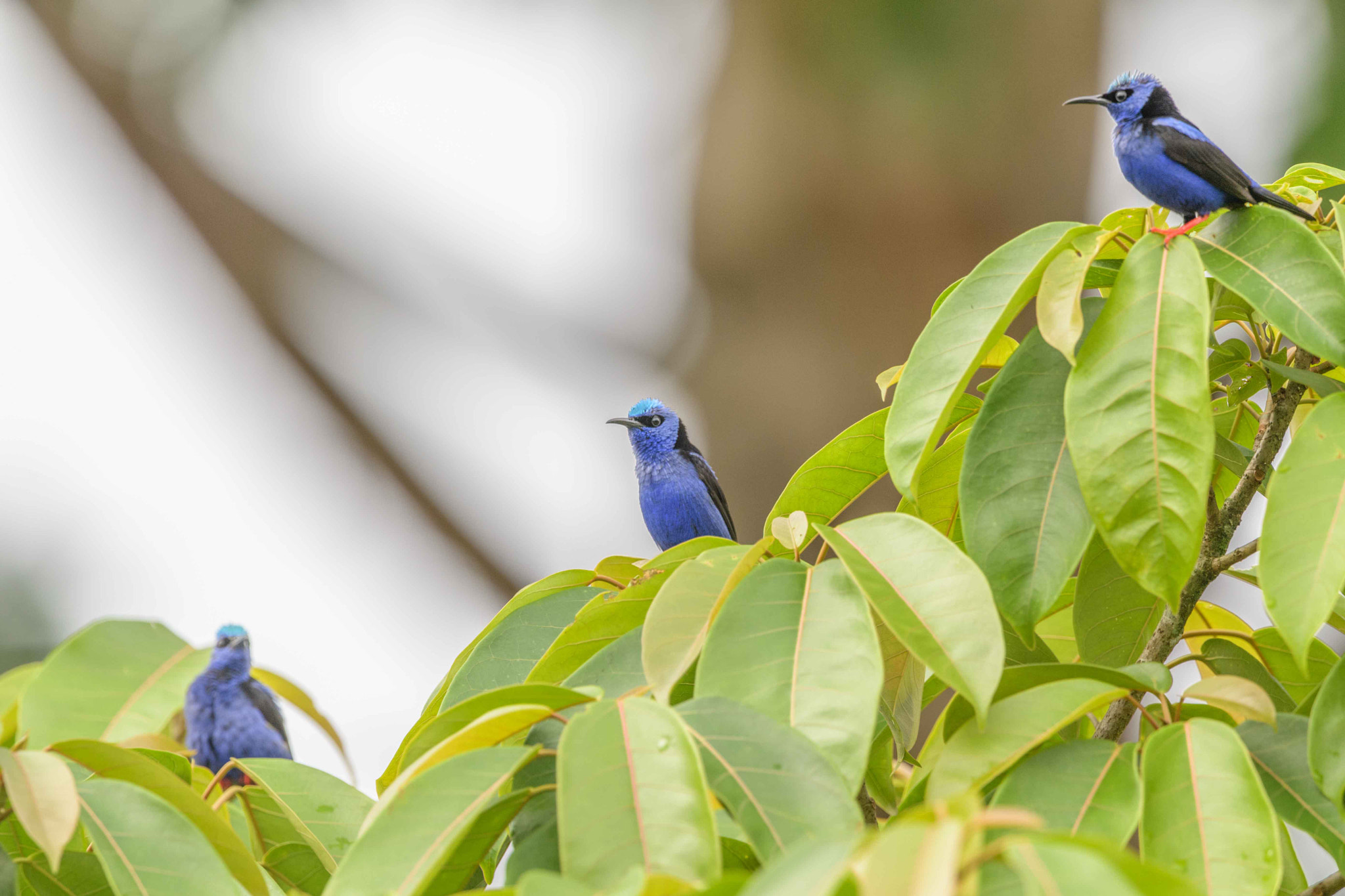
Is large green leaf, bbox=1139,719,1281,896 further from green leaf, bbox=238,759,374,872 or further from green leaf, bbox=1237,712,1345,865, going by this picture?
green leaf, bbox=238,759,374,872

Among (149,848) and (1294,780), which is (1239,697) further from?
(149,848)

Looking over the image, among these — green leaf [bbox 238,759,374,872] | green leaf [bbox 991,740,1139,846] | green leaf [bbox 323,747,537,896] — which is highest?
green leaf [bbox 323,747,537,896]

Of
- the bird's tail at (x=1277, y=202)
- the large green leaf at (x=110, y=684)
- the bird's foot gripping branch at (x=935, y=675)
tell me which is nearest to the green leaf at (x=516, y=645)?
the bird's foot gripping branch at (x=935, y=675)

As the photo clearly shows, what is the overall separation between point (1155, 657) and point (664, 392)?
4494mm

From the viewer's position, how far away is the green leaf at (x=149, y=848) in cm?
136

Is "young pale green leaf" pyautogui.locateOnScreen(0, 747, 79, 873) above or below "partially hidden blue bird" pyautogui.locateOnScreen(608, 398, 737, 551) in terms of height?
above

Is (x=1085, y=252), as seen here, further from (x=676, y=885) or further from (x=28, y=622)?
(x=28, y=622)

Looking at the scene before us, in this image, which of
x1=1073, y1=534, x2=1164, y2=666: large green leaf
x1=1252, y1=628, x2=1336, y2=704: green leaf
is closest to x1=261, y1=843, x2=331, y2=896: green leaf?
x1=1073, y1=534, x2=1164, y2=666: large green leaf

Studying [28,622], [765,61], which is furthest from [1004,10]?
[28,622]

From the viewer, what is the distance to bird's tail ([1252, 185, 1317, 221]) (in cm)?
177

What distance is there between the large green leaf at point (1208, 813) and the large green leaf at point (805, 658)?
1.01 ft

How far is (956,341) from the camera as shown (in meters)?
1.50

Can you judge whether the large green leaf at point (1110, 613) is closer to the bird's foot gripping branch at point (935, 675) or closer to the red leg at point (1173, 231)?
the bird's foot gripping branch at point (935, 675)

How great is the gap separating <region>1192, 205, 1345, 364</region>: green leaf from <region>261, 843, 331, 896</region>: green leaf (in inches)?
62.8
